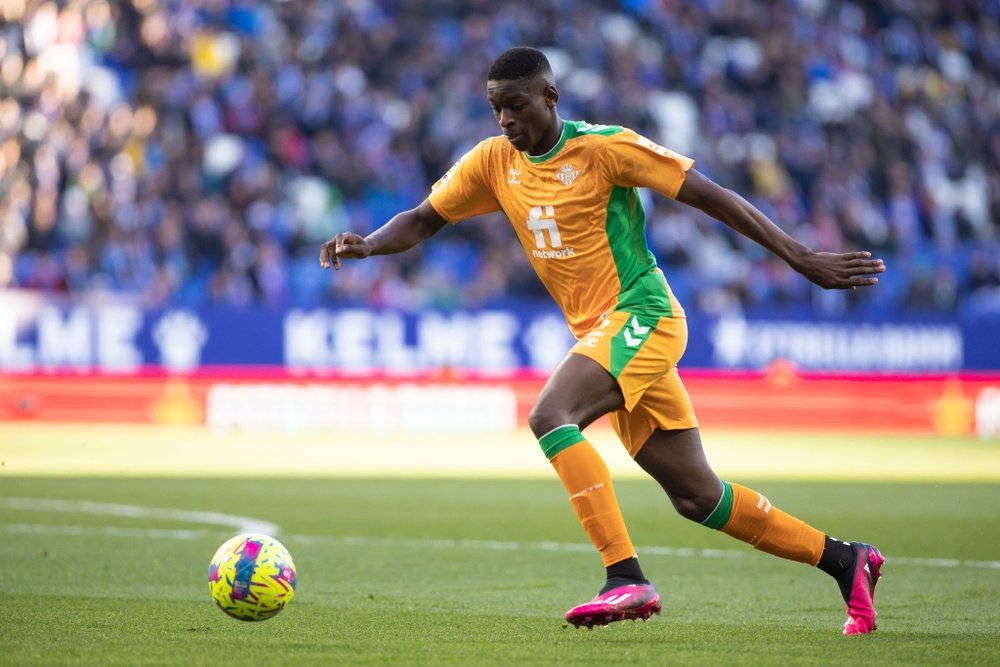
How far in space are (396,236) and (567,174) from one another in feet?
3.09

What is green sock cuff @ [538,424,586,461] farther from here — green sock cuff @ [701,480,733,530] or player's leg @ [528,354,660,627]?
green sock cuff @ [701,480,733,530]

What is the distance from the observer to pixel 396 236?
273 inches

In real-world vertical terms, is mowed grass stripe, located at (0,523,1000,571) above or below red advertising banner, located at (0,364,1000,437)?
below

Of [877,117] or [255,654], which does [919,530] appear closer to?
[255,654]

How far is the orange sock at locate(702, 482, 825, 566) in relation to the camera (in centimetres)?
651

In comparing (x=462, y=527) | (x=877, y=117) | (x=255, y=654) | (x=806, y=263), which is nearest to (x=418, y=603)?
(x=255, y=654)

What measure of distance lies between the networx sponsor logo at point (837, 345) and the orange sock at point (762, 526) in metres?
16.6

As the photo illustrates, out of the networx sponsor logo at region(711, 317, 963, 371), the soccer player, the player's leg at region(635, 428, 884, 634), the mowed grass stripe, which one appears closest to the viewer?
the soccer player

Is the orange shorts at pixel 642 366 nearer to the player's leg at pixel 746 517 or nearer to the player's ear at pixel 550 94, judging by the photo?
the player's leg at pixel 746 517

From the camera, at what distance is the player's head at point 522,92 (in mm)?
6258

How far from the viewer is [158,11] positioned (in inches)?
953

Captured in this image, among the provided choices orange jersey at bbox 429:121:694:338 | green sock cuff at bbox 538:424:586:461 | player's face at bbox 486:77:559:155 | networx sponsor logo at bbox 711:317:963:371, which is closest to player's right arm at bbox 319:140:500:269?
orange jersey at bbox 429:121:694:338

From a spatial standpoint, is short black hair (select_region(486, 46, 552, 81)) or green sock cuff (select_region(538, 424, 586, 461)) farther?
short black hair (select_region(486, 46, 552, 81))

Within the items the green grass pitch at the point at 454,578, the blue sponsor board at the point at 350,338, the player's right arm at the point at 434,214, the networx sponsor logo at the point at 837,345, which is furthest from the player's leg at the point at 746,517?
the networx sponsor logo at the point at 837,345
